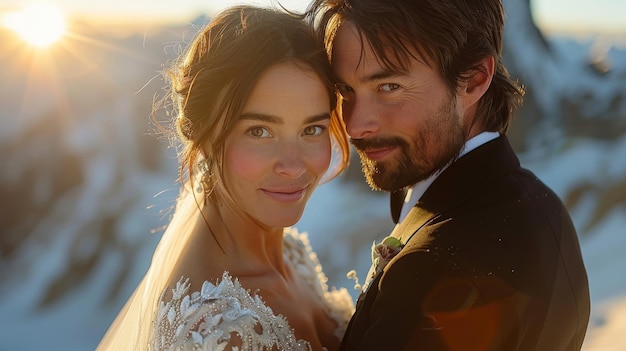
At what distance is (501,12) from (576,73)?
8455mm

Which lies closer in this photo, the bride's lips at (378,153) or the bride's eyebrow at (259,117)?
the bride's eyebrow at (259,117)

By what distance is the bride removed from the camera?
2219 mm

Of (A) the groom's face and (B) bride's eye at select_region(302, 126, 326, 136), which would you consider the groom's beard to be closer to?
(A) the groom's face

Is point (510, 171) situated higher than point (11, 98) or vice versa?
point (11, 98)

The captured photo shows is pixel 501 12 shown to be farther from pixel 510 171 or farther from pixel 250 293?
pixel 250 293

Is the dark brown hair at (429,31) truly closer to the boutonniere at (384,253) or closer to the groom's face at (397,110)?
the groom's face at (397,110)

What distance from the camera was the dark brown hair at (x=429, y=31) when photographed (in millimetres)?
2506

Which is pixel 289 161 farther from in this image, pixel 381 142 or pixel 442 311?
pixel 442 311

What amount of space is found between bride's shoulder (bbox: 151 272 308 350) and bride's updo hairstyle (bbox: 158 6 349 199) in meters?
0.50

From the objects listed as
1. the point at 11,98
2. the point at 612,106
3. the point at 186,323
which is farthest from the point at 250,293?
the point at 612,106

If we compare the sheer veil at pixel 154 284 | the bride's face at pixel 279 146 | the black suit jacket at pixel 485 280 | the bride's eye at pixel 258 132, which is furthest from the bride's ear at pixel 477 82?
the sheer veil at pixel 154 284

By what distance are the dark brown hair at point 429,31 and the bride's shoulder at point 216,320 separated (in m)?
0.99

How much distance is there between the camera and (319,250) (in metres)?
8.23

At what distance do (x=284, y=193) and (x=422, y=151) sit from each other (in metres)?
0.54
